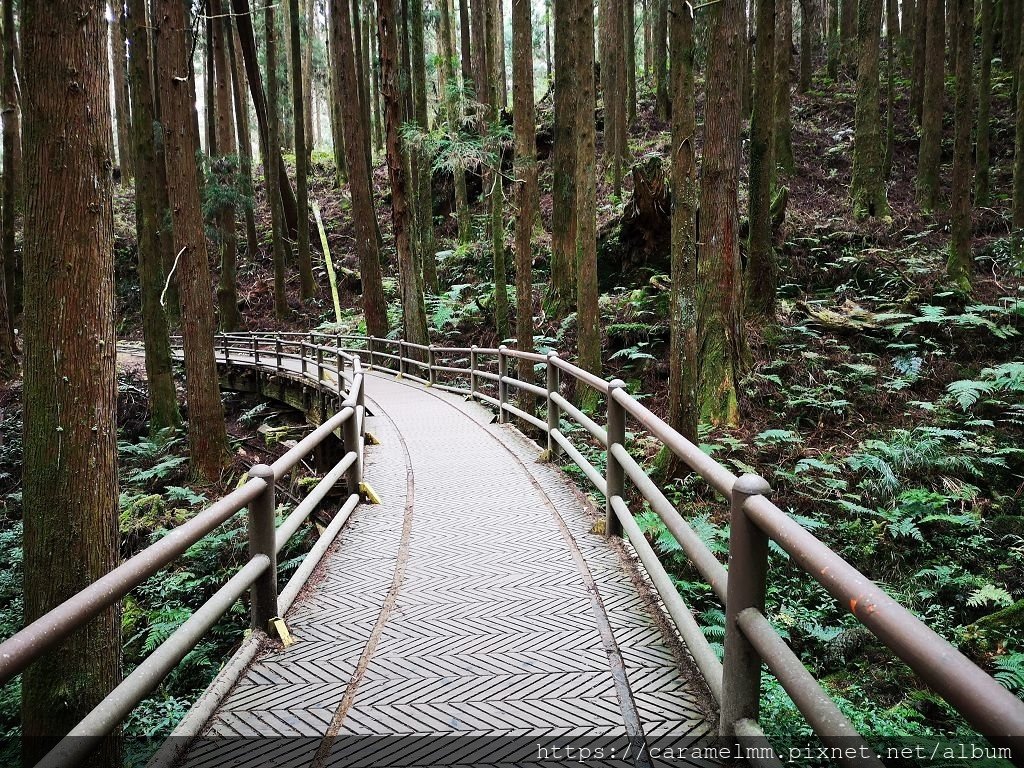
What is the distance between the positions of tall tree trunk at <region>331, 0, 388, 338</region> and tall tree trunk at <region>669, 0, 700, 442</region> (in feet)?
41.5

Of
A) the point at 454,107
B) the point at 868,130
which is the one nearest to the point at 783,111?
the point at 868,130

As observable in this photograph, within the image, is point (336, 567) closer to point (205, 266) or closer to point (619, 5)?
point (205, 266)

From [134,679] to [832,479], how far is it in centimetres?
769

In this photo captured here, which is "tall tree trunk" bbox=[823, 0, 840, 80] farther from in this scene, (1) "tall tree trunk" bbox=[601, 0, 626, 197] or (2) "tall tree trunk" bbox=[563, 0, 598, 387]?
(2) "tall tree trunk" bbox=[563, 0, 598, 387]

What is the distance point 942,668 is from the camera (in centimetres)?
150

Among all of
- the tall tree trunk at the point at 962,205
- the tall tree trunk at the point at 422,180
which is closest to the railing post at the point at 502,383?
the tall tree trunk at the point at 962,205

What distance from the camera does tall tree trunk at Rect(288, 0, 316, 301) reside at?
83.2ft

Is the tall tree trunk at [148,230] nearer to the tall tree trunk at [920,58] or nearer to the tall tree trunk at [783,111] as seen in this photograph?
the tall tree trunk at [783,111]

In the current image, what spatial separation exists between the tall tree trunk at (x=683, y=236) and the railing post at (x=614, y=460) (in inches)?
115

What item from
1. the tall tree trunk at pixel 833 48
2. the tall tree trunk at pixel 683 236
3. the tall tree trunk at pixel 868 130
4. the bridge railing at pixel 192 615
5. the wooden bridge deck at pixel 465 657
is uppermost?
the tall tree trunk at pixel 833 48

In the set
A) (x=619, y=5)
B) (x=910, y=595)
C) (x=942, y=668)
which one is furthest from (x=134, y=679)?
(x=619, y=5)

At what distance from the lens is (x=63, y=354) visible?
3.55 meters

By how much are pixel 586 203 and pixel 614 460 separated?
660cm

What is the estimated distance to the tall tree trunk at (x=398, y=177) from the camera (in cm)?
1644
